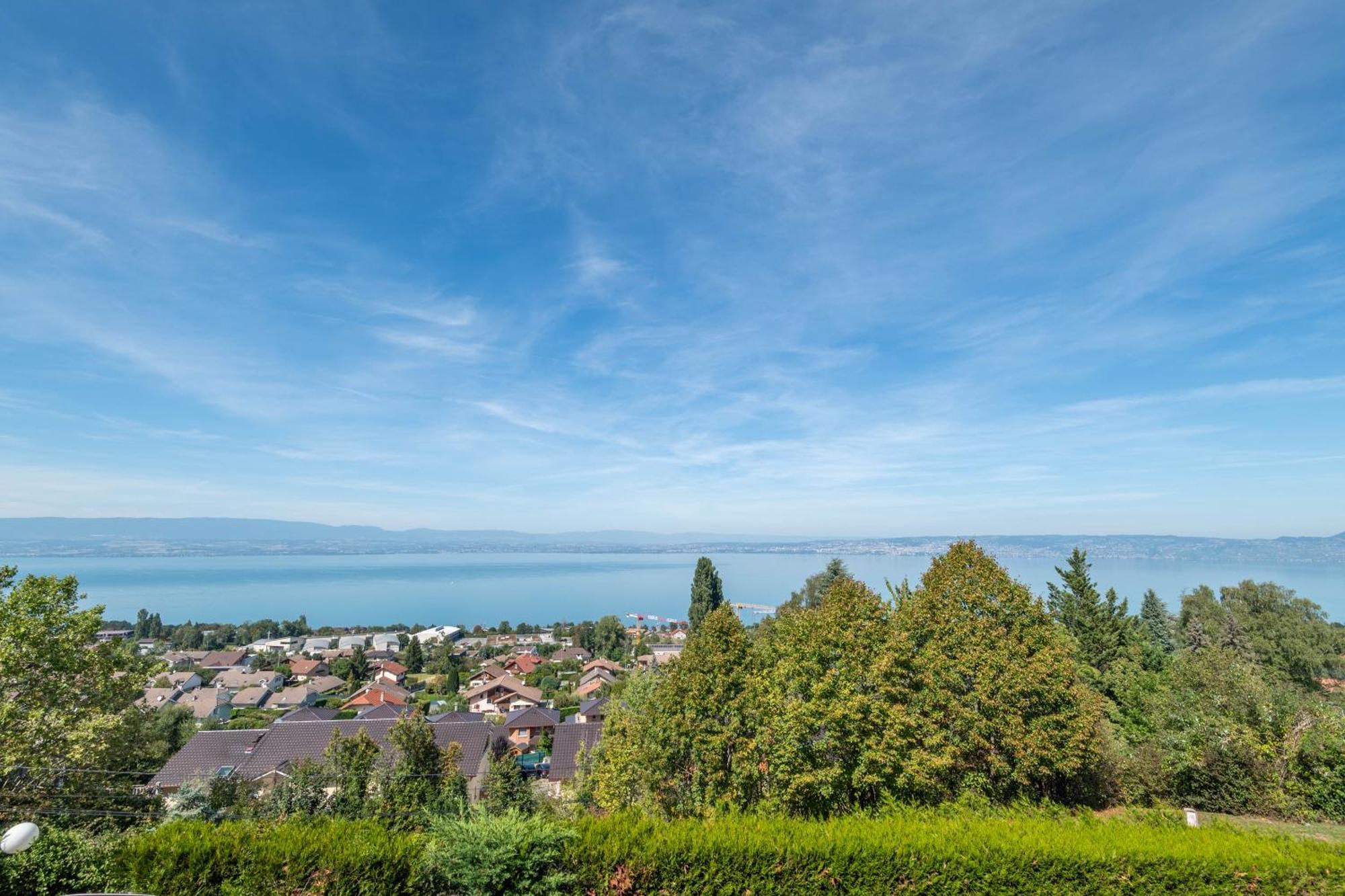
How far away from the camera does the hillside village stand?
2366 centimetres

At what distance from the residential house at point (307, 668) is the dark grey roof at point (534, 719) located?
108ft

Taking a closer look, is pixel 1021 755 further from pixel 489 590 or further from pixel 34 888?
pixel 489 590

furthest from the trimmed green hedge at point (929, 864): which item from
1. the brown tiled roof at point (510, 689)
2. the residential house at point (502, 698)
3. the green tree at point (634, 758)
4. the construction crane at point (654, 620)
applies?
the construction crane at point (654, 620)

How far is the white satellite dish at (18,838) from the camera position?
4645 mm

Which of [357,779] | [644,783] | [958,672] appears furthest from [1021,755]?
[357,779]

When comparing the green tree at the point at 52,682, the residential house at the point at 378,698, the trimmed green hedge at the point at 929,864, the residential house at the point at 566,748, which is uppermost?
the green tree at the point at 52,682

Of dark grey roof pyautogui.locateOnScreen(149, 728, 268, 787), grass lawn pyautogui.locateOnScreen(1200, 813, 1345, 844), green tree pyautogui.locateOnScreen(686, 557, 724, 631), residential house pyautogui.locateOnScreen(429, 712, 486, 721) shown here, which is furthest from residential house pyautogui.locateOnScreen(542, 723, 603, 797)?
grass lawn pyautogui.locateOnScreen(1200, 813, 1345, 844)

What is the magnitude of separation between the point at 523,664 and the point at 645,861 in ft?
186

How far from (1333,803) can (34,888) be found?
1877cm

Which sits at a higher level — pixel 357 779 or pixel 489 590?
pixel 357 779

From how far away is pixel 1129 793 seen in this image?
11.8 m

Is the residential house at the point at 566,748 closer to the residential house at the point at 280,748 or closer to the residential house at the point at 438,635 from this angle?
the residential house at the point at 280,748

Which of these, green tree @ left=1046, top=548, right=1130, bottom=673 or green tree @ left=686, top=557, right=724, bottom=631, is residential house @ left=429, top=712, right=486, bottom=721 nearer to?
green tree @ left=686, top=557, right=724, bottom=631

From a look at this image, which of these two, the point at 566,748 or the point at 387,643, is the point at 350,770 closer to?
the point at 566,748
